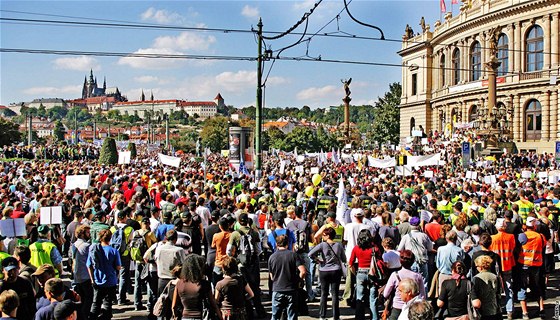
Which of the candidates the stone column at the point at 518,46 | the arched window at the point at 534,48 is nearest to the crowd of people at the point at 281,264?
the arched window at the point at 534,48

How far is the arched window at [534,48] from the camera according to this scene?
51.1m

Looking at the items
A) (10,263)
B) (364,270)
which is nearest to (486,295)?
(364,270)

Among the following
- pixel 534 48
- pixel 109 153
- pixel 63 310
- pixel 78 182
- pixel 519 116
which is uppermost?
pixel 534 48

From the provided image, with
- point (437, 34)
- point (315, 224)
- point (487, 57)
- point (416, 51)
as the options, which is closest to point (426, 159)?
point (315, 224)

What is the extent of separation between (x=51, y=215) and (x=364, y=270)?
6406mm

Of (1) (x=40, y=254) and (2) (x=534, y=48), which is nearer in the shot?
(1) (x=40, y=254)

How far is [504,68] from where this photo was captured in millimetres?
54531

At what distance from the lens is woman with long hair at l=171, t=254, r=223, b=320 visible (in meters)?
6.88

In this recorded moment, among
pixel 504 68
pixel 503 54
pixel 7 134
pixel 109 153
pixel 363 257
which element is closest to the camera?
pixel 363 257

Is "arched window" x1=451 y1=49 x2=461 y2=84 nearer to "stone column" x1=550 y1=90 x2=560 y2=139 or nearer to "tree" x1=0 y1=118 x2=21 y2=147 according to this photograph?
"stone column" x1=550 y1=90 x2=560 y2=139

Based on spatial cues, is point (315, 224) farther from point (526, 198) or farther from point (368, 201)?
point (526, 198)

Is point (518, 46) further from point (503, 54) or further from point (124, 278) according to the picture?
point (124, 278)

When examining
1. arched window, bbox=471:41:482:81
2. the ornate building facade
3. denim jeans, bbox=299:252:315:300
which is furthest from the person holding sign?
arched window, bbox=471:41:482:81

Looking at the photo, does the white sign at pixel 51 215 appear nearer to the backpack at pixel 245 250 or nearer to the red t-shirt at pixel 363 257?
the backpack at pixel 245 250
